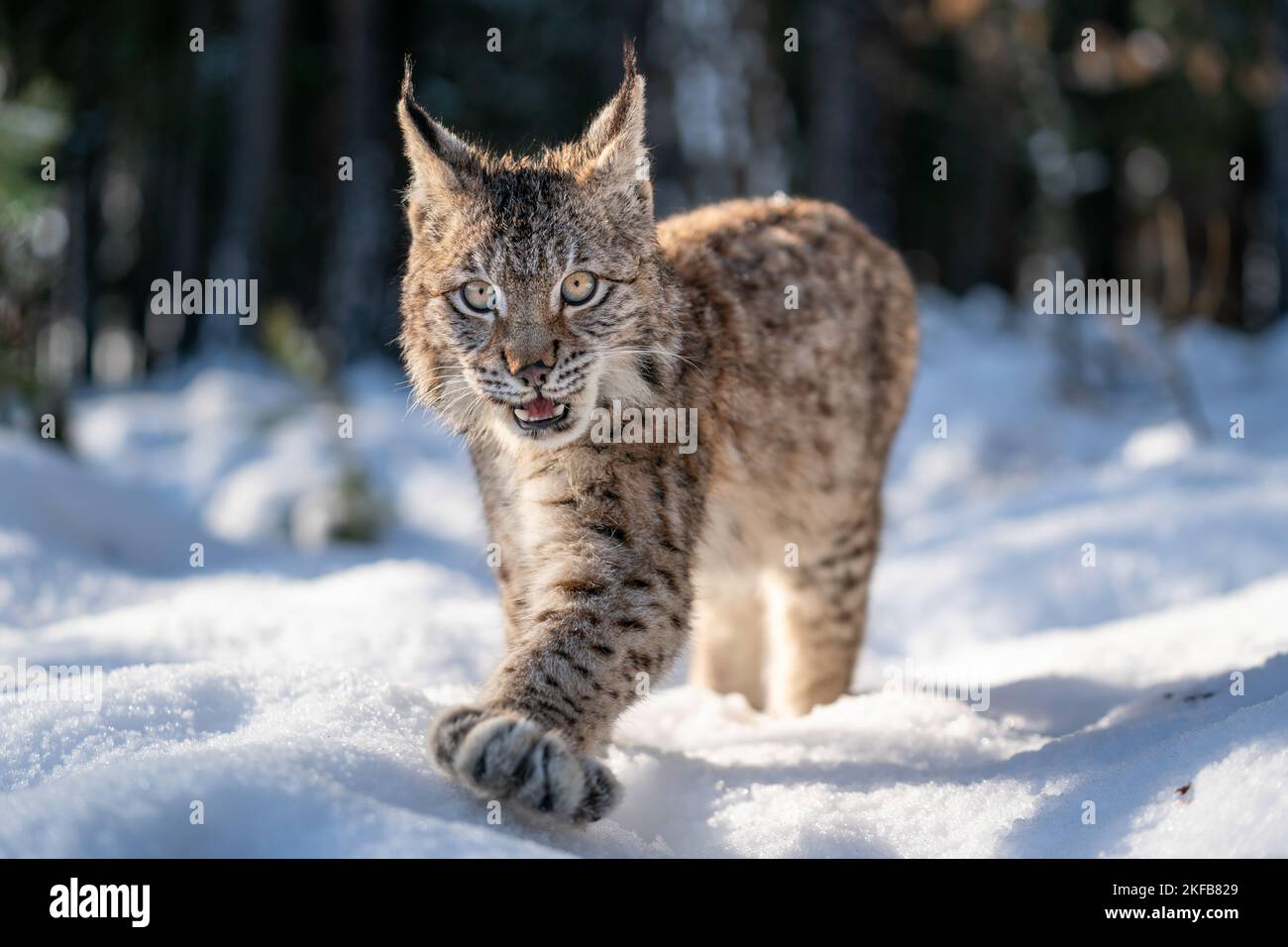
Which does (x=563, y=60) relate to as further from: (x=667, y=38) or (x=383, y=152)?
(x=667, y=38)

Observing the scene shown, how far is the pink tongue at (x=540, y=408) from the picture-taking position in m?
3.10

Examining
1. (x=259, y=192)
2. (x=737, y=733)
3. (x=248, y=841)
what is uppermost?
(x=259, y=192)

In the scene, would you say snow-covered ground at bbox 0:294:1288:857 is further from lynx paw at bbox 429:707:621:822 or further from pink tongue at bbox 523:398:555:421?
pink tongue at bbox 523:398:555:421

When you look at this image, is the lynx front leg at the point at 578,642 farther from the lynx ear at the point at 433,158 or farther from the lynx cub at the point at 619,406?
the lynx ear at the point at 433,158

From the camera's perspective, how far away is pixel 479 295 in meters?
3.26

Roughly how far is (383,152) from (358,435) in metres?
3.94

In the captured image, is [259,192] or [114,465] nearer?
[114,465]

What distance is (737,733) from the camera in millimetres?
3826

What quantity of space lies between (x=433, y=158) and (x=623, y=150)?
0.53m

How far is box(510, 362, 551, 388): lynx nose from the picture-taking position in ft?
10.0

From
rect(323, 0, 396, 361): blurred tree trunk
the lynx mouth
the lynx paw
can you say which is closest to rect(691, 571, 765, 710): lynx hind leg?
the lynx mouth

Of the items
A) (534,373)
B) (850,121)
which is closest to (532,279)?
(534,373)

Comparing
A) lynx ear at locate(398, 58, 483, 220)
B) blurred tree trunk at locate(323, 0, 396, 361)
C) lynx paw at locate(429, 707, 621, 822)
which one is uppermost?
blurred tree trunk at locate(323, 0, 396, 361)
